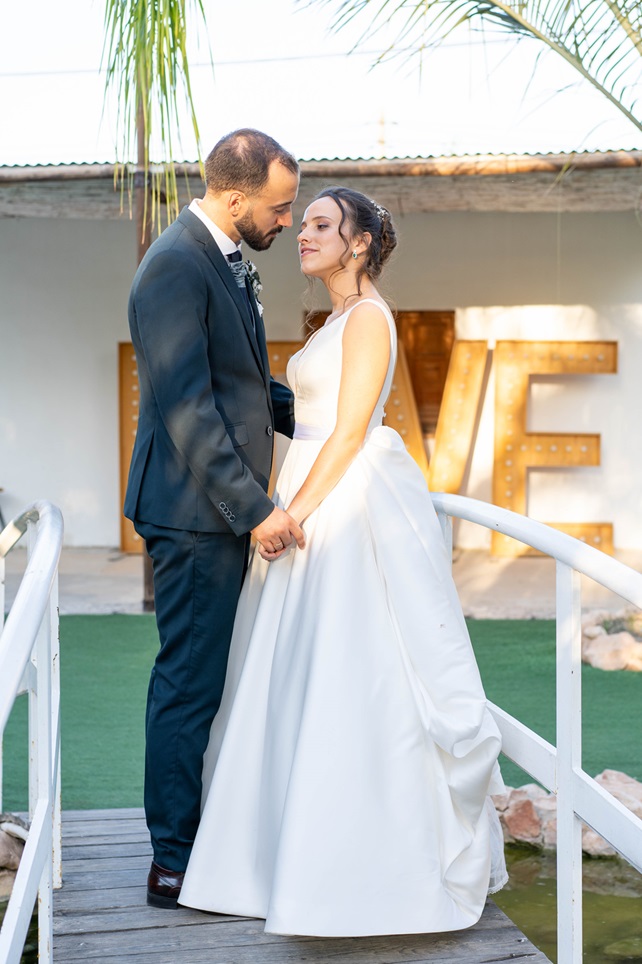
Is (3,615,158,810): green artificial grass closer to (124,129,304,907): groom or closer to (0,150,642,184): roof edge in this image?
(124,129,304,907): groom

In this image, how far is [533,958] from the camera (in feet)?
7.88

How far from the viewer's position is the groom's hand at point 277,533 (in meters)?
2.58

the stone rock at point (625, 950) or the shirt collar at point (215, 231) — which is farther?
the stone rock at point (625, 950)

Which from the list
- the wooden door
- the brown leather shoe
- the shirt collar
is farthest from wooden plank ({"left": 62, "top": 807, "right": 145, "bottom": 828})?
the wooden door

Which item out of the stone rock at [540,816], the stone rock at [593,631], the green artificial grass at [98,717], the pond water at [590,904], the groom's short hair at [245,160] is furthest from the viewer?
the stone rock at [593,631]

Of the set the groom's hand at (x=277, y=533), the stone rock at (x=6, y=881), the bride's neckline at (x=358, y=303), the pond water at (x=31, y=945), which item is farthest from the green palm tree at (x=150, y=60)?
the pond water at (x=31, y=945)

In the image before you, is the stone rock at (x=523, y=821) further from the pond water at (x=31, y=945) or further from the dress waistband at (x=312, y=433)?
the dress waistband at (x=312, y=433)

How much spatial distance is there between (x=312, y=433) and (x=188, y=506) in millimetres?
416

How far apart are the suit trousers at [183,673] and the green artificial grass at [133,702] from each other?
163cm

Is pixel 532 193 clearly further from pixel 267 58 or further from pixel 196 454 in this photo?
pixel 267 58

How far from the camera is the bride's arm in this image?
2672 millimetres

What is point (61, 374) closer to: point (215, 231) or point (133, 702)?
point (133, 702)

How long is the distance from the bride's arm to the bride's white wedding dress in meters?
0.04

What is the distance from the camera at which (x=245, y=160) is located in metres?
2.61
